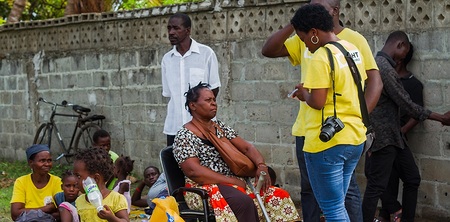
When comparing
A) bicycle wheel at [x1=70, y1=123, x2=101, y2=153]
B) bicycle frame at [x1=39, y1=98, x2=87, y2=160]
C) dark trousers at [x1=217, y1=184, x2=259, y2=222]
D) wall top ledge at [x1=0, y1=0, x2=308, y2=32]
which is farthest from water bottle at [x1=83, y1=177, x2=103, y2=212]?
bicycle frame at [x1=39, y1=98, x2=87, y2=160]

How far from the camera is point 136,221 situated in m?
8.35

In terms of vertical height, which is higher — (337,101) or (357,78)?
(357,78)

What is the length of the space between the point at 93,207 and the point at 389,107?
2.52 metres

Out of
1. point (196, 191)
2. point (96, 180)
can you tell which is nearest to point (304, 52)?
point (196, 191)

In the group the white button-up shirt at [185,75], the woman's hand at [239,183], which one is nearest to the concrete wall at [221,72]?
the white button-up shirt at [185,75]

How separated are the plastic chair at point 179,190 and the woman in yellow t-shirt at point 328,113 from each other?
971 mm

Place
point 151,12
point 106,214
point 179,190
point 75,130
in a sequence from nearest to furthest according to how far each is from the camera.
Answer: point 106,214 < point 179,190 < point 151,12 < point 75,130

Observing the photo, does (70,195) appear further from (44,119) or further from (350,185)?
(44,119)

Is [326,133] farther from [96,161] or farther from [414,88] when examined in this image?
[414,88]

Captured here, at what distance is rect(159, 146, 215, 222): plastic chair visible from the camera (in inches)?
243

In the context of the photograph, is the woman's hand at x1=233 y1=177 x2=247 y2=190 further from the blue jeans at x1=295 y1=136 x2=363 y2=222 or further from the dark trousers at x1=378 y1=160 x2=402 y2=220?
the dark trousers at x1=378 y1=160 x2=402 y2=220

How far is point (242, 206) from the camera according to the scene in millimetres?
6172

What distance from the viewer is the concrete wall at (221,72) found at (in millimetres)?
7426

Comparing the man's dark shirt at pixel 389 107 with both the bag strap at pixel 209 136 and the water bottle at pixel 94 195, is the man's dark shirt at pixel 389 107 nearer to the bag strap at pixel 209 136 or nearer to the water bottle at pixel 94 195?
the bag strap at pixel 209 136
